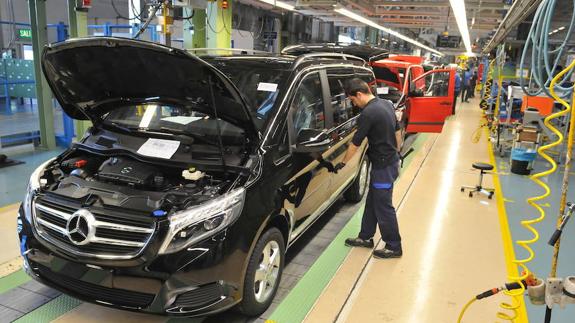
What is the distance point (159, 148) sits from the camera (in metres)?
3.04

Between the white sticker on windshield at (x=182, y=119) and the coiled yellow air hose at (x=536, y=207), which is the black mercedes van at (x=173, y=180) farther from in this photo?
the coiled yellow air hose at (x=536, y=207)

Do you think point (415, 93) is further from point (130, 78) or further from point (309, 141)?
point (130, 78)

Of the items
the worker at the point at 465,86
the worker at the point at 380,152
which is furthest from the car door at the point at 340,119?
the worker at the point at 465,86

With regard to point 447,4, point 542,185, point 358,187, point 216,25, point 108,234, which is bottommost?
point 358,187

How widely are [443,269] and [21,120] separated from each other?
1116 centimetres

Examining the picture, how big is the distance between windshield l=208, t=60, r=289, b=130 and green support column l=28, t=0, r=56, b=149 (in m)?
4.81

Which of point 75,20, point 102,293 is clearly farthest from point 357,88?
point 75,20

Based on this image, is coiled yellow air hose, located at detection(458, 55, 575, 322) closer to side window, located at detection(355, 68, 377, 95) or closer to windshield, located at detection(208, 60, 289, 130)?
windshield, located at detection(208, 60, 289, 130)

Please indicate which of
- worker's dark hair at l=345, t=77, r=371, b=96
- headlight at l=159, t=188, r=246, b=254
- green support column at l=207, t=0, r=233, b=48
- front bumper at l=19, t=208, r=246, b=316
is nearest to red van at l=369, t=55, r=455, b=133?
green support column at l=207, t=0, r=233, b=48

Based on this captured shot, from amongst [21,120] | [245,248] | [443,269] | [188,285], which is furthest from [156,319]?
[21,120]

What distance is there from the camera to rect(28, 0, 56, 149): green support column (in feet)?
23.4

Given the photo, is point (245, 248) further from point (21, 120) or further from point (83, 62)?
point (21, 120)

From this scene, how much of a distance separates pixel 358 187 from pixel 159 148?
3.13m

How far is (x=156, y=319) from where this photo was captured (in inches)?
117
